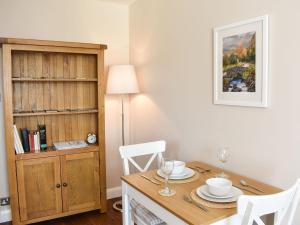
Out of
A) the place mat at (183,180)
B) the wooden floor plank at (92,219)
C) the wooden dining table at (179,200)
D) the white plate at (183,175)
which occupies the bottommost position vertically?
the wooden floor plank at (92,219)

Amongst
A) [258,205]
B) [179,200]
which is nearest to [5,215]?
[179,200]

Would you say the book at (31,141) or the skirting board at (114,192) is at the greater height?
the book at (31,141)

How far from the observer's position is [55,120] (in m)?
3.02

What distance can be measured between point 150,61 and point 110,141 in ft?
3.69

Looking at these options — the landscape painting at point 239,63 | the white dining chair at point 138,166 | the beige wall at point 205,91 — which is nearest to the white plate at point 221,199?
the beige wall at point 205,91

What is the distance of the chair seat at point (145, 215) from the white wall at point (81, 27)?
4.69ft

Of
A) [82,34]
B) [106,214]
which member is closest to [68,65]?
[82,34]

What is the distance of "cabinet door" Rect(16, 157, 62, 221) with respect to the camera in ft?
8.56

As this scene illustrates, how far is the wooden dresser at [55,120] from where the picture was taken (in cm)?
258

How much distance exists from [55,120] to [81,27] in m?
1.10

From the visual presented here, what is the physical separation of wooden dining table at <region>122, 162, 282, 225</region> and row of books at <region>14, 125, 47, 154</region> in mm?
1248

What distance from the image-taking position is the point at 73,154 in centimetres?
281

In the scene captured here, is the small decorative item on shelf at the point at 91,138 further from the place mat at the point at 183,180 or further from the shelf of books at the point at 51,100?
the place mat at the point at 183,180

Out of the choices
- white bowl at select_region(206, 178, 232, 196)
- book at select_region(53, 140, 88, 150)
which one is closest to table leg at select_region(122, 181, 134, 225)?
white bowl at select_region(206, 178, 232, 196)
